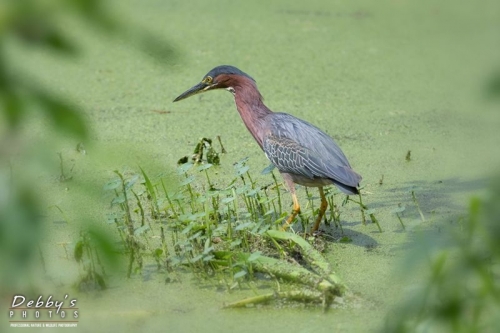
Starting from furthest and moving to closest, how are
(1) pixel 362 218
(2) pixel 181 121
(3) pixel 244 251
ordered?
1. (2) pixel 181 121
2. (1) pixel 362 218
3. (3) pixel 244 251

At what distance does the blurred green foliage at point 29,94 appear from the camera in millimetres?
677

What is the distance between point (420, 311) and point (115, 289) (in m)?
1.64

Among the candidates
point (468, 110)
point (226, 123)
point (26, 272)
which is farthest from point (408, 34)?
point (26, 272)

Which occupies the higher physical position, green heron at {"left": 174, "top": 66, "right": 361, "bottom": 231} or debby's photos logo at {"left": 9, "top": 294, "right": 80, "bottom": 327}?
green heron at {"left": 174, "top": 66, "right": 361, "bottom": 231}

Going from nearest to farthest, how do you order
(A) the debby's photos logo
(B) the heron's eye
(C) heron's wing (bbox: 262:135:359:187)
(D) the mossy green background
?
1. (A) the debby's photos logo
2. (D) the mossy green background
3. (C) heron's wing (bbox: 262:135:359:187)
4. (B) the heron's eye

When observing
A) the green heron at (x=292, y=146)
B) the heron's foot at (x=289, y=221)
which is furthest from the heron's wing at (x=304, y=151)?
the heron's foot at (x=289, y=221)

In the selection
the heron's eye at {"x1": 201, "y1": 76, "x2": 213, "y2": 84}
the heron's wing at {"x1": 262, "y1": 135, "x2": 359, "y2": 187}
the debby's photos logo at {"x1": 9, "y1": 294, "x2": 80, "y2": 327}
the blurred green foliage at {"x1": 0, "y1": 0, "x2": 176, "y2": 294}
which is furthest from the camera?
the heron's eye at {"x1": 201, "y1": 76, "x2": 213, "y2": 84}

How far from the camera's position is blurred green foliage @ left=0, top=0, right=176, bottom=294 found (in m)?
0.68

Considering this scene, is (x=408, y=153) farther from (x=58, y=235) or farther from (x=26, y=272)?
(x=26, y=272)

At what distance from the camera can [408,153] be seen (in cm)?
360

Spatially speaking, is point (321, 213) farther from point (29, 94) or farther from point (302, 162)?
point (29, 94)

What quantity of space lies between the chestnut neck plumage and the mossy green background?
0.84 ft

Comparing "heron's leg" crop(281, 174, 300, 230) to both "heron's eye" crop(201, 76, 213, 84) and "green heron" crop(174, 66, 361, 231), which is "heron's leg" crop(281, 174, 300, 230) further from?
"heron's eye" crop(201, 76, 213, 84)

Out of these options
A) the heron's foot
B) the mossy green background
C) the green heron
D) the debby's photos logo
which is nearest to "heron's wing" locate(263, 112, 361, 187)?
the green heron
